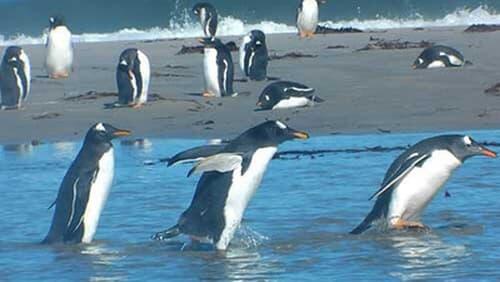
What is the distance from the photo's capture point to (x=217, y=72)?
15.4 metres

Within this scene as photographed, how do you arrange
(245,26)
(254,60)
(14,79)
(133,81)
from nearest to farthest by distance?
(133,81) → (14,79) → (254,60) → (245,26)

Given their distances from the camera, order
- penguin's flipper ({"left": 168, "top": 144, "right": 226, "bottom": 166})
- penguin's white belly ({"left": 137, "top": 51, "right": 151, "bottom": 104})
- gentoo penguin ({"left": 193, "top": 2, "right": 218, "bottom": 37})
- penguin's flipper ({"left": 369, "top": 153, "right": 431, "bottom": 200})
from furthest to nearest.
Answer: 1. gentoo penguin ({"left": 193, "top": 2, "right": 218, "bottom": 37})
2. penguin's white belly ({"left": 137, "top": 51, "right": 151, "bottom": 104})
3. penguin's flipper ({"left": 369, "top": 153, "right": 431, "bottom": 200})
4. penguin's flipper ({"left": 168, "top": 144, "right": 226, "bottom": 166})

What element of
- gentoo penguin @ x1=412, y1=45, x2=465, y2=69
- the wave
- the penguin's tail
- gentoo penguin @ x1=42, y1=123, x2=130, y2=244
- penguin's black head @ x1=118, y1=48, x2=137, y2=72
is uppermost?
the wave

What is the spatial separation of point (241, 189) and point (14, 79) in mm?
8332

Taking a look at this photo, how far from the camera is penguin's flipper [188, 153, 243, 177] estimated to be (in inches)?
282

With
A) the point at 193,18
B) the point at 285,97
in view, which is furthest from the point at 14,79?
the point at 193,18

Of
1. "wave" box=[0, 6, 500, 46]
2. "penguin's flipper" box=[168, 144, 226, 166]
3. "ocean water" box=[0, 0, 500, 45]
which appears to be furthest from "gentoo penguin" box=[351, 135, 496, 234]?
"ocean water" box=[0, 0, 500, 45]

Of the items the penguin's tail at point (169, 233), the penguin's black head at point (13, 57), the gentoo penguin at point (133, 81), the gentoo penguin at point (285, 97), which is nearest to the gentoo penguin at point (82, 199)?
the penguin's tail at point (169, 233)

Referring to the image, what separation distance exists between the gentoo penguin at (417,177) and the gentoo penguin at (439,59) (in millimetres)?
8809

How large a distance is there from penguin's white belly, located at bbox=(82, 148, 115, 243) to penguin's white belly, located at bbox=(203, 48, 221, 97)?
7270mm

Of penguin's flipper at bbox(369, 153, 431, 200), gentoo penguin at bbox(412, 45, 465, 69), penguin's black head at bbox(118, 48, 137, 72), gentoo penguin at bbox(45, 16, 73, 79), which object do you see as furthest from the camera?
gentoo penguin at bbox(45, 16, 73, 79)

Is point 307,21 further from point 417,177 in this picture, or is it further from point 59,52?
point 417,177

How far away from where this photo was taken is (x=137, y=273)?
6.96m

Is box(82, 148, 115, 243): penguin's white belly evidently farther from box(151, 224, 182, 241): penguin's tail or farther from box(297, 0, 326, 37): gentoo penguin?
box(297, 0, 326, 37): gentoo penguin
